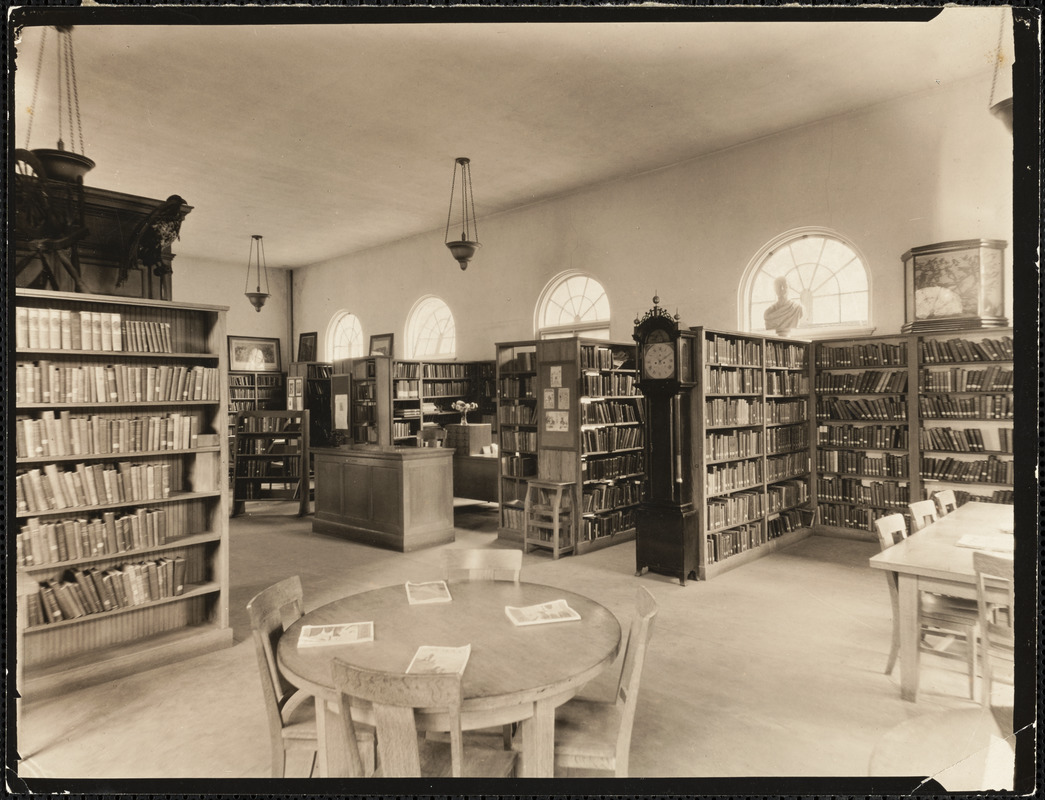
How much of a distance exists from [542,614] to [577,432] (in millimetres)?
3985

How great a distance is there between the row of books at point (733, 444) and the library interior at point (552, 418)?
0.07 meters

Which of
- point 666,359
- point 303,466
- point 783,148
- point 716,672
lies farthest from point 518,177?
point 716,672

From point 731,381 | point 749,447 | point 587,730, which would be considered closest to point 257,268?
point 731,381

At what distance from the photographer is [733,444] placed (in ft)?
19.9

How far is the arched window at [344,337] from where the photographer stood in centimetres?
1330

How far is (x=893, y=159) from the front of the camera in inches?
246

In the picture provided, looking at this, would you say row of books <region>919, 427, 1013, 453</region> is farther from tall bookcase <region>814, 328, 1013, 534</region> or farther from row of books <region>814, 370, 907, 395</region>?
row of books <region>814, 370, 907, 395</region>

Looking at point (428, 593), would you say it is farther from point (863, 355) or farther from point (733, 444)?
point (863, 355)

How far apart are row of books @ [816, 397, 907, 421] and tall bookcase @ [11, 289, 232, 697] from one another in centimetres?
639

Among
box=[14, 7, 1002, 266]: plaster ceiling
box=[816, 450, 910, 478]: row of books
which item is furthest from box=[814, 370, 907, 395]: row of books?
box=[14, 7, 1002, 266]: plaster ceiling

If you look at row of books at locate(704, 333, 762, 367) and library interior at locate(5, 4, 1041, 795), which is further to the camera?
row of books at locate(704, 333, 762, 367)

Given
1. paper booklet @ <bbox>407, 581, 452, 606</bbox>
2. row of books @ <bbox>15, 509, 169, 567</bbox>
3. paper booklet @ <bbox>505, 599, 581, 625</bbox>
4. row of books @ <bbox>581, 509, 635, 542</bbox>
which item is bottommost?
row of books @ <bbox>581, 509, 635, 542</bbox>

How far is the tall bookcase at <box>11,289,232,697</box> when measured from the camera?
3396 mm

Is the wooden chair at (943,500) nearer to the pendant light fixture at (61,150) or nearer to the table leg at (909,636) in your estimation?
the table leg at (909,636)
